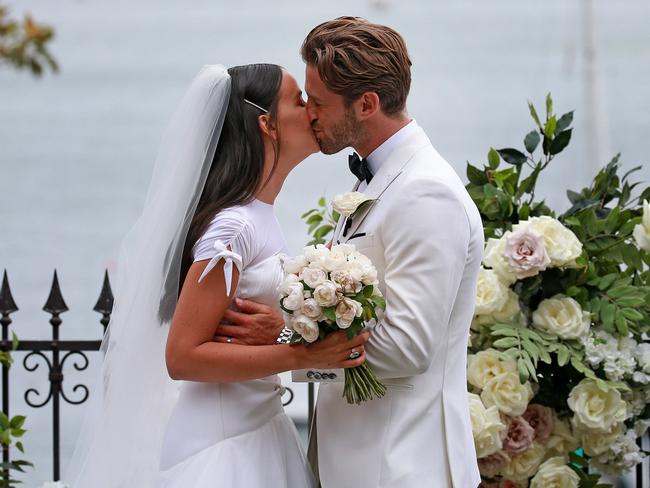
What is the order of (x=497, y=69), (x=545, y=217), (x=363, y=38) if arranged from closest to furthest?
(x=363, y=38)
(x=545, y=217)
(x=497, y=69)

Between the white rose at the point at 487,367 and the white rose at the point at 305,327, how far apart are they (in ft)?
4.41

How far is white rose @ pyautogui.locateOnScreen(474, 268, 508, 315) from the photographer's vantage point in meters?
3.58

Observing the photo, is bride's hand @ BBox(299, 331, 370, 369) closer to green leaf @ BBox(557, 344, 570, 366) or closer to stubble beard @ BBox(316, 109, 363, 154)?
stubble beard @ BBox(316, 109, 363, 154)

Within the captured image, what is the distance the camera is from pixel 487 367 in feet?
11.8

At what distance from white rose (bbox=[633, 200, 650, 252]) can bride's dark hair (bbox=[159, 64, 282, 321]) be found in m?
1.56

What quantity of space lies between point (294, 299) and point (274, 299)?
0.42 metres

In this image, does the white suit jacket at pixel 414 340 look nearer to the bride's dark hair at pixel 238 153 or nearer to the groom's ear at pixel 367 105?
the groom's ear at pixel 367 105

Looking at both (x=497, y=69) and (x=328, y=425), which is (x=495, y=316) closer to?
(x=328, y=425)

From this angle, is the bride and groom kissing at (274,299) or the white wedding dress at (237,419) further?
the white wedding dress at (237,419)

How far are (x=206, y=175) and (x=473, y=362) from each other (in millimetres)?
1385

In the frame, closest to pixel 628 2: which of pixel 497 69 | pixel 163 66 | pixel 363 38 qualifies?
pixel 497 69

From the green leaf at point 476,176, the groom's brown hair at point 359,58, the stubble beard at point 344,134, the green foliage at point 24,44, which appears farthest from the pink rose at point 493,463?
the green foliage at point 24,44

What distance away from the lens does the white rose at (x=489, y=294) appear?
3.58m

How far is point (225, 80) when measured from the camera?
290cm
